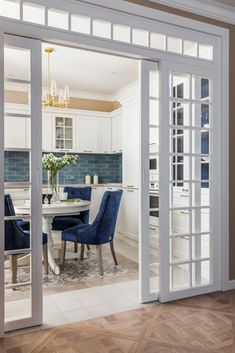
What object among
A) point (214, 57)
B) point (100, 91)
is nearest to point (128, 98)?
point (100, 91)

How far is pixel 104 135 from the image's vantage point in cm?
620

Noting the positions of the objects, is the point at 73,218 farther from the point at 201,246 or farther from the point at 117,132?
the point at 201,246

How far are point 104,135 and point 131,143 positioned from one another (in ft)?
4.24

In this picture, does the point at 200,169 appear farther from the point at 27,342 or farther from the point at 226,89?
the point at 27,342

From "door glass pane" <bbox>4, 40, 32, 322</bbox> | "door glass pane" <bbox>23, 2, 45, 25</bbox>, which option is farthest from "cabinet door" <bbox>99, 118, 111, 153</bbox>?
"door glass pane" <bbox>23, 2, 45, 25</bbox>

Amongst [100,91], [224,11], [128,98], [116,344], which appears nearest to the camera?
[116,344]

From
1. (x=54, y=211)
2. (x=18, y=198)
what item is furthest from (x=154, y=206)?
(x=18, y=198)

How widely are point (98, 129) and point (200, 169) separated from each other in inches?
136

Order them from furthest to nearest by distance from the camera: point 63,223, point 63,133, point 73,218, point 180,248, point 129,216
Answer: point 63,133 → point 129,216 → point 73,218 → point 63,223 → point 180,248

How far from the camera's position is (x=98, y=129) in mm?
6141

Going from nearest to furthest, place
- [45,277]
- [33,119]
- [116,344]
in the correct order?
1. [116,344]
2. [33,119]
3. [45,277]

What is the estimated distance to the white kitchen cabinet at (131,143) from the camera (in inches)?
192

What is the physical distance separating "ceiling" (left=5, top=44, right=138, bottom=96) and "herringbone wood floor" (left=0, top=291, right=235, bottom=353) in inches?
121

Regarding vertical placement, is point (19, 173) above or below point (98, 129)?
below
